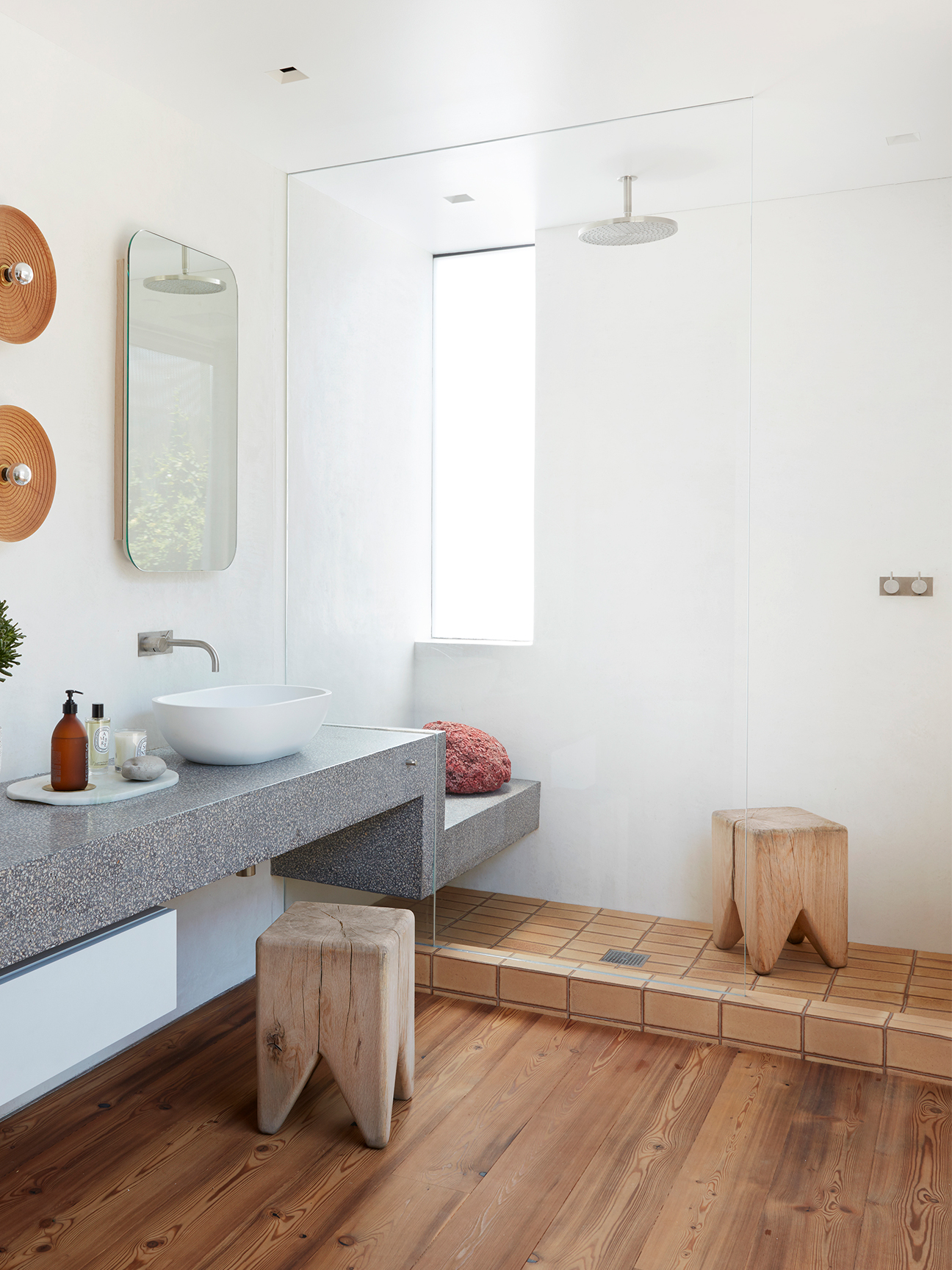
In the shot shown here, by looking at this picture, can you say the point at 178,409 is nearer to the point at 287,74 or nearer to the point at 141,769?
the point at 287,74

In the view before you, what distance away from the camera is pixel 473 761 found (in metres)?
3.17

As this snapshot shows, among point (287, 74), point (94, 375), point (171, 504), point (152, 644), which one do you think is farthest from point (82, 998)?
point (287, 74)

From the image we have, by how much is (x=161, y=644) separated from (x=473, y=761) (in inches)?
40.0

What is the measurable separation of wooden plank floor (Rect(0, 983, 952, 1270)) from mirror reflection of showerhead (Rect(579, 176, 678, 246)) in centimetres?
232

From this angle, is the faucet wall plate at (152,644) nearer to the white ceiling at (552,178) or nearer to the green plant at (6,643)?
the green plant at (6,643)

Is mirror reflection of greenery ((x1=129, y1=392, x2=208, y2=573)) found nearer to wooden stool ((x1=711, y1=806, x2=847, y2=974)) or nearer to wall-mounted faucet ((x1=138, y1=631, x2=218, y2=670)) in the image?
wall-mounted faucet ((x1=138, y1=631, x2=218, y2=670))

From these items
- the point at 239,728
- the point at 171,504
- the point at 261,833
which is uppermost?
the point at 171,504

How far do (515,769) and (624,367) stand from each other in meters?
1.26

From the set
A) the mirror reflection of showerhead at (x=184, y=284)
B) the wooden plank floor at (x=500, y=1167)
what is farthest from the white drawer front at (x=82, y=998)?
the mirror reflection of showerhead at (x=184, y=284)

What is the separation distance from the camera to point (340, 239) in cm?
334

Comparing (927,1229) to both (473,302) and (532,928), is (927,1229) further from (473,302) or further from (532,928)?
(473,302)

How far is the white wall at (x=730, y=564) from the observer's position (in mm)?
2889

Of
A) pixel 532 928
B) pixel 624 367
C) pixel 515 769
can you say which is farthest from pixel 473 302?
pixel 532 928

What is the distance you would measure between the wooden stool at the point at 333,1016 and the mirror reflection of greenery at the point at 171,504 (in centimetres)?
111
